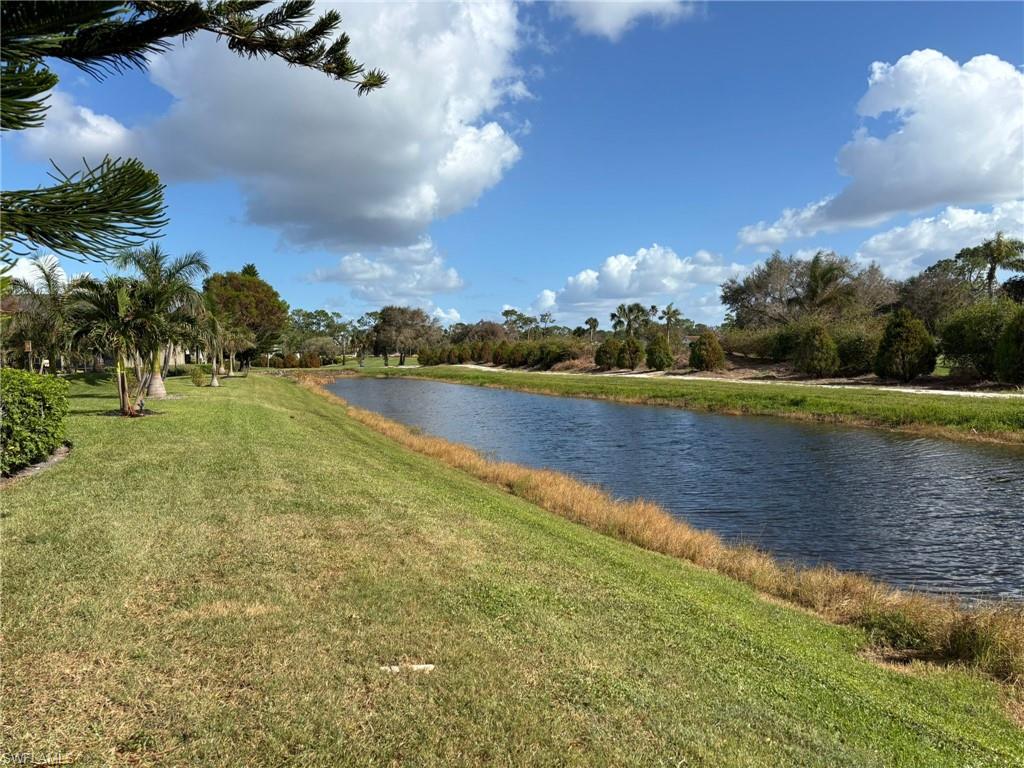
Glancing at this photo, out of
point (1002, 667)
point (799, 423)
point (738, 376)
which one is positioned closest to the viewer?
point (1002, 667)

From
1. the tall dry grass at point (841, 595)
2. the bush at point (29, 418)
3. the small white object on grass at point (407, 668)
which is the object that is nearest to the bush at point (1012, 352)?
the tall dry grass at point (841, 595)

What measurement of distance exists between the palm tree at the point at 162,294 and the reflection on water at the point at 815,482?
37.4ft

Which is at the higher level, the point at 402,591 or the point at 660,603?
the point at 402,591

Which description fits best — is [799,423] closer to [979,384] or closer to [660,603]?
[979,384]

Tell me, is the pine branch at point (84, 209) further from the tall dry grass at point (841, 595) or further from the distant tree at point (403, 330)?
the distant tree at point (403, 330)

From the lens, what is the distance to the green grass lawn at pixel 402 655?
345 centimetres

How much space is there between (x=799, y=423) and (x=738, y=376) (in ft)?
70.5

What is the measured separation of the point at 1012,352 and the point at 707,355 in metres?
24.9

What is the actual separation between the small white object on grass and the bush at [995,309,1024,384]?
108 ft

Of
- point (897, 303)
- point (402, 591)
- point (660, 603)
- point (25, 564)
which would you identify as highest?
point (897, 303)

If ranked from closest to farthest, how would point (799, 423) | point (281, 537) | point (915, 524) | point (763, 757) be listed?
point (763, 757) → point (281, 537) → point (915, 524) → point (799, 423)

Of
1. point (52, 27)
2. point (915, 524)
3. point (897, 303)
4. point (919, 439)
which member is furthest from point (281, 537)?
point (897, 303)

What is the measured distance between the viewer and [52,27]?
1.83m

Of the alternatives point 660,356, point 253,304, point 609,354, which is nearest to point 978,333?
point 660,356
